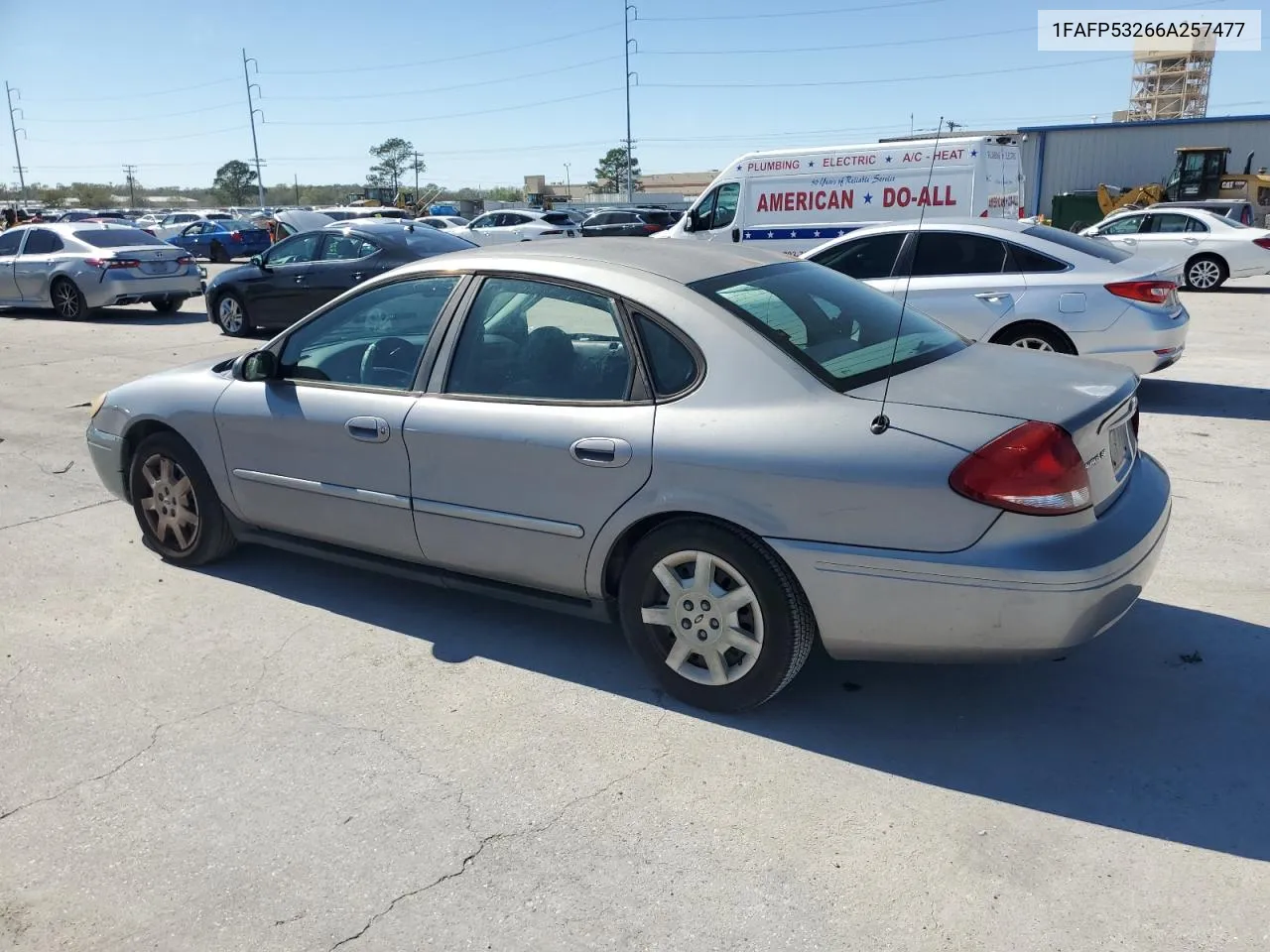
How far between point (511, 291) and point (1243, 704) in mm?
3027

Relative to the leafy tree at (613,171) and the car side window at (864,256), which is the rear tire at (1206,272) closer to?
the car side window at (864,256)

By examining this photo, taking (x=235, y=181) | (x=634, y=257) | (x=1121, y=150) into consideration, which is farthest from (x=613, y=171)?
(x=634, y=257)

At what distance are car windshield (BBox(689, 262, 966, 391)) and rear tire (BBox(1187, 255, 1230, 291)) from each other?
618 inches

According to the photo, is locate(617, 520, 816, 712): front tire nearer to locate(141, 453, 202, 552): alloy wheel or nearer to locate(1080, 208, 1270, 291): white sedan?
locate(141, 453, 202, 552): alloy wheel

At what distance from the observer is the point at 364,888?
2.80 meters

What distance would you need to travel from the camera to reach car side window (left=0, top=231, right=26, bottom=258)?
16.8m

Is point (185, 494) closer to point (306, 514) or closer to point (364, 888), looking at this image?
point (306, 514)

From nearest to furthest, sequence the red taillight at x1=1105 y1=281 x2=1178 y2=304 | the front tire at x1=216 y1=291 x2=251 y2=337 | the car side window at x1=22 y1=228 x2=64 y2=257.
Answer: the red taillight at x1=1105 y1=281 x2=1178 y2=304 < the front tire at x1=216 y1=291 x2=251 y2=337 < the car side window at x1=22 y1=228 x2=64 y2=257

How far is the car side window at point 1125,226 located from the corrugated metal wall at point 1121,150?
2186 centimetres

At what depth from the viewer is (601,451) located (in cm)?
361

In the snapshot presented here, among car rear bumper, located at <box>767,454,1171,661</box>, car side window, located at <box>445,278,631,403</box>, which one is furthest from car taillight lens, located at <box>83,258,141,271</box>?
car rear bumper, located at <box>767,454,1171,661</box>

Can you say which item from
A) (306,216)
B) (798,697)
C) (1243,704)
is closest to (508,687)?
(798,697)

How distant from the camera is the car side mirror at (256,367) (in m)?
4.55

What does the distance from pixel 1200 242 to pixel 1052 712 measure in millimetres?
16550
